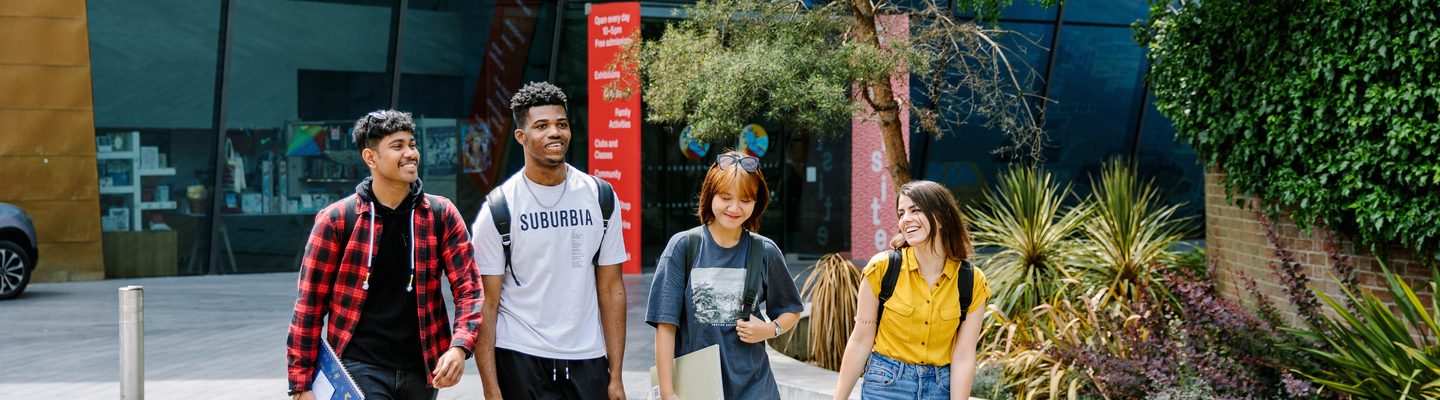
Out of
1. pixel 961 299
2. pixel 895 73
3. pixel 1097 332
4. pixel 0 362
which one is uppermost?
pixel 895 73

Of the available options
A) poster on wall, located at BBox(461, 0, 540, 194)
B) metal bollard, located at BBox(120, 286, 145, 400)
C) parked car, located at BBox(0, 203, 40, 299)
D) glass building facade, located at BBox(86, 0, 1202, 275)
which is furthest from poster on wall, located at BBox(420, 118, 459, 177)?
metal bollard, located at BBox(120, 286, 145, 400)

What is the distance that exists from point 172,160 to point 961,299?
1323 centimetres

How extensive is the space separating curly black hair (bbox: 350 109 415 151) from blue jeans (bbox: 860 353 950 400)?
173cm

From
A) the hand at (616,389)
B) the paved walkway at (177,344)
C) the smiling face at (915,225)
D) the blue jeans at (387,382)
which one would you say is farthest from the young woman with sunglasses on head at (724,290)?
the paved walkway at (177,344)

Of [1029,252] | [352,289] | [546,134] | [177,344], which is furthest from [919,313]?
[177,344]

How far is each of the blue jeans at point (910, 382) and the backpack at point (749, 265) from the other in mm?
511

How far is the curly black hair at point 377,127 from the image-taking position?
416 cm

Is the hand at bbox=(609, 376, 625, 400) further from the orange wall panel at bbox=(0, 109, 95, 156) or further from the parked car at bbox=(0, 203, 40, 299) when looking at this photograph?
the orange wall panel at bbox=(0, 109, 95, 156)

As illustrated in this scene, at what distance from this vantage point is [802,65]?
8523 mm

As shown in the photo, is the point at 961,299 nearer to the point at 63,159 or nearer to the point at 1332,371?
the point at 1332,371

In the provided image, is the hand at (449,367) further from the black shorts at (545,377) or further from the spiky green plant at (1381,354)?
the spiky green plant at (1381,354)

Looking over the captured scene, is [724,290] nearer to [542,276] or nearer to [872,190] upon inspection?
[542,276]

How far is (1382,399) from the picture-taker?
601 centimetres

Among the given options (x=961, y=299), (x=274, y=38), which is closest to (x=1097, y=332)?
(x=961, y=299)
